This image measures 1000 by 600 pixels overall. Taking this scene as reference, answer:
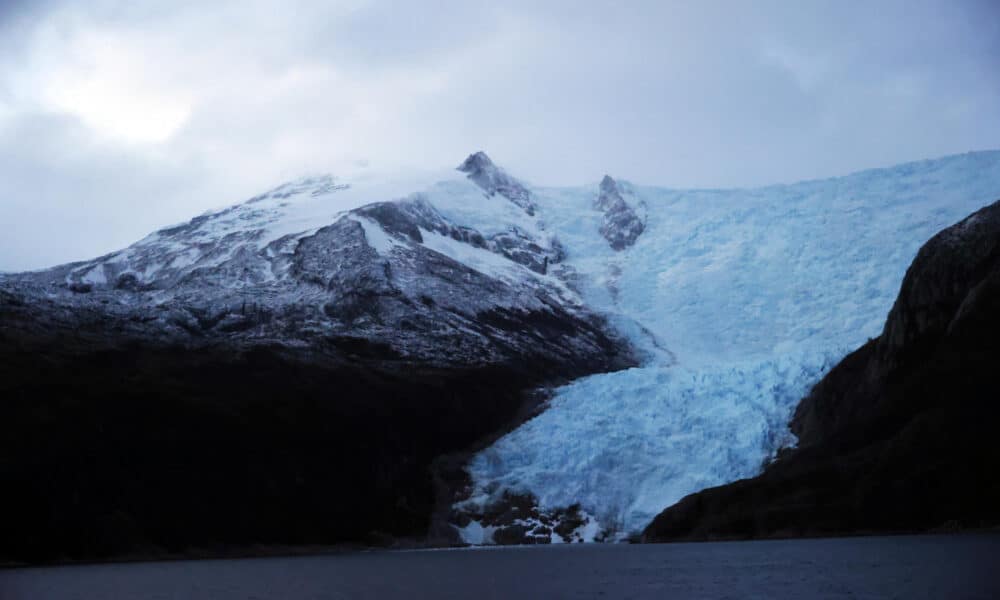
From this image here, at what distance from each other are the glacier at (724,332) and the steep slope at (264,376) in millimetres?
9012

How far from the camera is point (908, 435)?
283 feet

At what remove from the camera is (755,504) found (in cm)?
9475

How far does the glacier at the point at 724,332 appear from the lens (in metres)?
113

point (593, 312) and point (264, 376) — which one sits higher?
point (593, 312)

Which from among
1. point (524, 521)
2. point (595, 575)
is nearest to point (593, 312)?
point (524, 521)

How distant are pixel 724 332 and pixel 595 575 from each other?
106632mm

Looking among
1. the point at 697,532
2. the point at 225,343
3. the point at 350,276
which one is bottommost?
the point at 697,532

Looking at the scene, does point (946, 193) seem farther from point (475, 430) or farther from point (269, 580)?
point (269, 580)

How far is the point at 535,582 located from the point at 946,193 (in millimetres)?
145232

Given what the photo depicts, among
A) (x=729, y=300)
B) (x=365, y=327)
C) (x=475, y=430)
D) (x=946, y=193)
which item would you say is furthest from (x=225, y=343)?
(x=946, y=193)

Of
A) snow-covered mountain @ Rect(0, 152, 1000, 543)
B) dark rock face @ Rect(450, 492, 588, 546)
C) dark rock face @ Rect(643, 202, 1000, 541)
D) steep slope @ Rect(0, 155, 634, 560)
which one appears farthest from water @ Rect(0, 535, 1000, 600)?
snow-covered mountain @ Rect(0, 152, 1000, 543)

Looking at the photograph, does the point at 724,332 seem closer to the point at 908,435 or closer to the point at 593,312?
the point at 593,312

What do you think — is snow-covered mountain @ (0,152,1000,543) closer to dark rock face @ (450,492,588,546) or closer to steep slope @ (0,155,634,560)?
dark rock face @ (450,492,588,546)

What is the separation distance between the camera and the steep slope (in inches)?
3656
